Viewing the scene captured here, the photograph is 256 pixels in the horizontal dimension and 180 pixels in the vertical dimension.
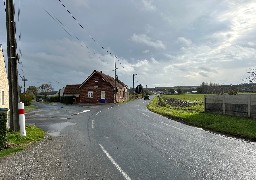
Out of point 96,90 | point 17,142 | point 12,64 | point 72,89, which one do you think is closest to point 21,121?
point 17,142

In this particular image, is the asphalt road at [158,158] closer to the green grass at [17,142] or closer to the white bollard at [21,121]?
the green grass at [17,142]

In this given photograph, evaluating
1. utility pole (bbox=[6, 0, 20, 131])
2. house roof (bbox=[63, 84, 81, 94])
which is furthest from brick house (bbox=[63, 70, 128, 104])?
utility pole (bbox=[6, 0, 20, 131])

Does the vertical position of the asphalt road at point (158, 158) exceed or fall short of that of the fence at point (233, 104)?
it falls short

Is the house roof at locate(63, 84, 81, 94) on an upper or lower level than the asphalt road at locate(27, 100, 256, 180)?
upper

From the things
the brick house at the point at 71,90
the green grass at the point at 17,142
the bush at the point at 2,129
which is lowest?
the green grass at the point at 17,142

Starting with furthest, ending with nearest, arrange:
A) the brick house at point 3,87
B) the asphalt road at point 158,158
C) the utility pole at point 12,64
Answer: the brick house at point 3,87 < the utility pole at point 12,64 < the asphalt road at point 158,158

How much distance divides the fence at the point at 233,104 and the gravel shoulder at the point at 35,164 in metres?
13.5

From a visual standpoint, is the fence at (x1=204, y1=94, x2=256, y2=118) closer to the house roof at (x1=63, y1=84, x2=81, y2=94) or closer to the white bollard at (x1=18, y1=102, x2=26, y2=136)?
the white bollard at (x1=18, y1=102, x2=26, y2=136)

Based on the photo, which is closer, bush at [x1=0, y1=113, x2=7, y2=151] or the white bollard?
bush at [x1=0, y1=113, x2=7, y2=151]

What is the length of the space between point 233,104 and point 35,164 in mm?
17511

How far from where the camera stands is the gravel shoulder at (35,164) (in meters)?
7.21

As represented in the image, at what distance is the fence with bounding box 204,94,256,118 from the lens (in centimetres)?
2062

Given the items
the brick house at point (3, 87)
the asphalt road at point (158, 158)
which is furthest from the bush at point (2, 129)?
the brick house at point (3, 87)

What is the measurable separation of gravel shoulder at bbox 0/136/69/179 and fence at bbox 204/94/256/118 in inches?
532
